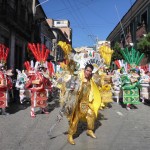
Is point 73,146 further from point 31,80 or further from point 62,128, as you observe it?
point 31,80

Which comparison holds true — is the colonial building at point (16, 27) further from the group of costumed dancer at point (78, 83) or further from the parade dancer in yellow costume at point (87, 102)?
the parade dancer in yellow costume at point (87, 102)

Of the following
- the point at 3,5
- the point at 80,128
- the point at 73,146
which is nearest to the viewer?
the point at 73,146

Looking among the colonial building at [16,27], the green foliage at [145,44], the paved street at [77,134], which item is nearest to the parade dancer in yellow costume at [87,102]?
the paved street at [77,134]

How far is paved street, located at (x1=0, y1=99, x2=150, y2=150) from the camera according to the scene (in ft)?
22.3

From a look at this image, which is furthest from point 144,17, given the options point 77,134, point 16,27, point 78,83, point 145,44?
point 78,83

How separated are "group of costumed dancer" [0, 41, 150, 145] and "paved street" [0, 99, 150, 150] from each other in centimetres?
34

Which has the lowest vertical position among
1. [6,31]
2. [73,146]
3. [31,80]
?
[73,146]

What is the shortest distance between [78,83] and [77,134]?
1.35 meters

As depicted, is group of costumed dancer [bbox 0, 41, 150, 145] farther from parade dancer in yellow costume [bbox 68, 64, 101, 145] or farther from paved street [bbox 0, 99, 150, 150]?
paved street [bbox 0, 99, 150, 150]

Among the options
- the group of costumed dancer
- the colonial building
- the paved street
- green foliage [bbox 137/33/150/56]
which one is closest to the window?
the colonial building

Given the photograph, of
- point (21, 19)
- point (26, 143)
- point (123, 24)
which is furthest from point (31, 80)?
point (123, 24)

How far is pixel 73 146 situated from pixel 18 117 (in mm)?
4494

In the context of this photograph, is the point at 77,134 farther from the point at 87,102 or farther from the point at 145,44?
the point at 145,44

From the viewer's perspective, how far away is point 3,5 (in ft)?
76.0
